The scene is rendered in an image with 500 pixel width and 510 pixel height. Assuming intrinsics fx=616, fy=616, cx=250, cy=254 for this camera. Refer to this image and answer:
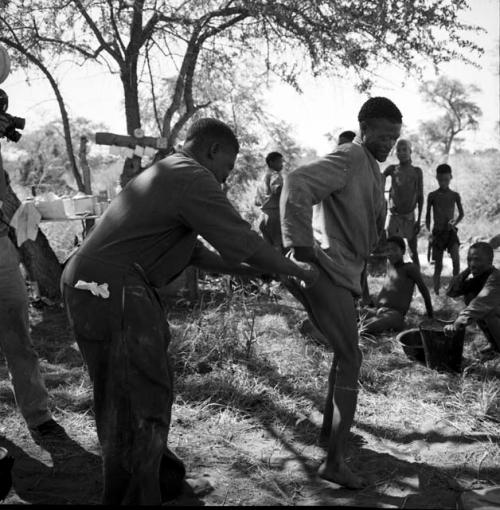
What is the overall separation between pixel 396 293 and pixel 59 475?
3.84 m

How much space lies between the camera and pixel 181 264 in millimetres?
2695

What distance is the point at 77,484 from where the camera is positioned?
321 cm

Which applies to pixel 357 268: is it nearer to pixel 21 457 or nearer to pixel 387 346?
pixel 21 457

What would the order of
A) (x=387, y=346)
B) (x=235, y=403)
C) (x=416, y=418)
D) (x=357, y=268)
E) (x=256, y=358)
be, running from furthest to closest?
(x=387, y=346) → (x=256, y=358) → (x=235, y=403) → (x=416, y=418) → (x=357, y=268)

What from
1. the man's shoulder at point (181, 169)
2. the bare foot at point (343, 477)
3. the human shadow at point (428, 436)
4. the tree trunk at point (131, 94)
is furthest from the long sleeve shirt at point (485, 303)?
the tree trunk at point (131, 94)

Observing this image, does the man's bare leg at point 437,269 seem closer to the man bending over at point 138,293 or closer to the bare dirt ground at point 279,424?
the bare dirt ground at point 279,424

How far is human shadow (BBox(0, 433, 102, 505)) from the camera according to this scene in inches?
121

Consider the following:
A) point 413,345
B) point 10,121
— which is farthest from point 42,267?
point 413,345

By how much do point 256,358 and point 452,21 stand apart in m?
4.82

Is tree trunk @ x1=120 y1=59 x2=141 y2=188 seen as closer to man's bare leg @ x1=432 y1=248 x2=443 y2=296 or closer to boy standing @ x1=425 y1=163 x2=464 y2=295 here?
boy standing @ x1=425 y1=163 x2=464 y2=295

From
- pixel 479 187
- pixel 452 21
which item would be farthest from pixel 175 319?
pixel 479 187

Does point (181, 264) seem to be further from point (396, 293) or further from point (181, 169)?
point (396, 293)

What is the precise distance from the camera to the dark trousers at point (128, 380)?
2461mm

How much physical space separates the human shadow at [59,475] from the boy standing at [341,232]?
121cm
